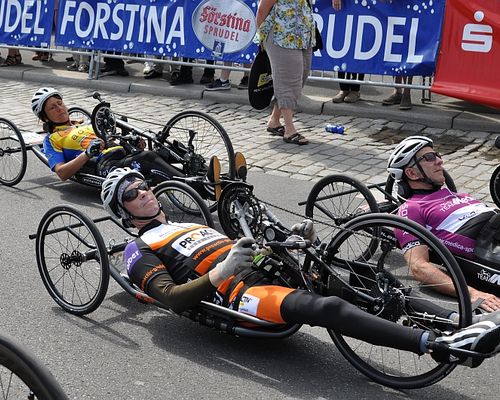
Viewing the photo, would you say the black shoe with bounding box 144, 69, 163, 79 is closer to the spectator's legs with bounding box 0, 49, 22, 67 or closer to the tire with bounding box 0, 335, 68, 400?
the spectator's legs with bounding box 0, 49, 22, 67

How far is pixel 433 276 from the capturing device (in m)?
4.82

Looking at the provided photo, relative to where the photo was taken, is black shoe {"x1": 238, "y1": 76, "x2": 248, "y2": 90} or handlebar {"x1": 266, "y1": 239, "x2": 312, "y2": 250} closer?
handlebar {"x1": 266, "y1": 239, "x2": 312, "y2": 250}

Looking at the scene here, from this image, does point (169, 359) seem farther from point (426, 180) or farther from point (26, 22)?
point (26, 22)

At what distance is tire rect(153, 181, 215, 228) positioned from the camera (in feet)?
18.9

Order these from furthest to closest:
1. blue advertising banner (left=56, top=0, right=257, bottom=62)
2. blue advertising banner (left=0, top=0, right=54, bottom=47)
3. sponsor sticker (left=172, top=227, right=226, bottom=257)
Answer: blue advertising banner (left=0, top=0, right=54, bottom=47), blue advertising banner (left=56, top=0, right=257, bottom=62), sponsor sticker (left=172, top=227, right=226, bottom=257)

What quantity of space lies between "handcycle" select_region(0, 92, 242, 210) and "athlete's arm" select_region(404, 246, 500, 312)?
7.00 ft

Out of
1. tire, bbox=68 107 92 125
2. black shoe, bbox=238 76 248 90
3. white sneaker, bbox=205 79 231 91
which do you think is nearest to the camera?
tire, bbox=68 107 92 125

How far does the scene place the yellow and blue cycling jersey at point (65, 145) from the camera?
7.82 m

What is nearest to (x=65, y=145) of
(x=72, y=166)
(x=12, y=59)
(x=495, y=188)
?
(x=72, y=166)

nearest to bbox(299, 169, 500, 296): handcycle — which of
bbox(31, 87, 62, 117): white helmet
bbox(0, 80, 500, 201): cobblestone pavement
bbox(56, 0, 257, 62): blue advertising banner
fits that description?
bbox(0, 80, 500, 201): cobblestone pavement

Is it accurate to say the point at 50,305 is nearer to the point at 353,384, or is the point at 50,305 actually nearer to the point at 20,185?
the point at 353,384

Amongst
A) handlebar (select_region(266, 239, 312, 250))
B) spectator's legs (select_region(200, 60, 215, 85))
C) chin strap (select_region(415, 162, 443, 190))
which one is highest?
spectator's legs (select_region(200, 60, 215, 85))

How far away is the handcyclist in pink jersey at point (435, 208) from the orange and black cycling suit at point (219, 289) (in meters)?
0.79

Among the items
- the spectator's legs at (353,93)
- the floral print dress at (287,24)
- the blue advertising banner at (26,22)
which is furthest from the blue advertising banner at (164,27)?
the floral print dress at (287,24)
